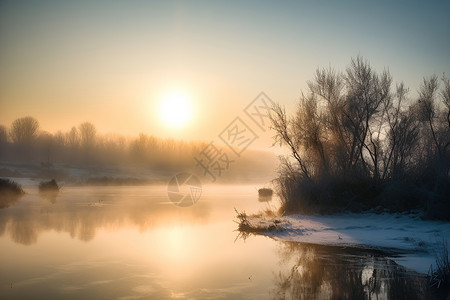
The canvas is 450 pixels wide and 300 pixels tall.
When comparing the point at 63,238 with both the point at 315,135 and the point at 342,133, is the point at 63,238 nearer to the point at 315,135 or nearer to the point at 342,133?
the point at 315,135

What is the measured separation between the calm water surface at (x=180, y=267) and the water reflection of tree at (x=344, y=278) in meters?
0.02

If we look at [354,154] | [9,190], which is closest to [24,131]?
[9,190]

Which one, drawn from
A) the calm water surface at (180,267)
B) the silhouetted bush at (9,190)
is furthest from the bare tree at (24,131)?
the calm water surface at (180,267)

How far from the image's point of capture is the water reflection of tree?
8.07 metres

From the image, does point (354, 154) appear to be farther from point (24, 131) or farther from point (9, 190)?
point (24, 131)

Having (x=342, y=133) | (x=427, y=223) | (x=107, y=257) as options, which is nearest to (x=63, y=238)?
(x=107, y=257)

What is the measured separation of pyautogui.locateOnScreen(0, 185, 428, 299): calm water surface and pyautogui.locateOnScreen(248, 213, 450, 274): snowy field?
92 centimetres

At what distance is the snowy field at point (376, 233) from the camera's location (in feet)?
39.8

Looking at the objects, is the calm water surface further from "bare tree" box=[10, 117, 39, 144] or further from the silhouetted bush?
"bare tree" box=[10, 117, 39, 144]

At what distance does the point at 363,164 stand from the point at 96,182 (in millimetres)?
59470

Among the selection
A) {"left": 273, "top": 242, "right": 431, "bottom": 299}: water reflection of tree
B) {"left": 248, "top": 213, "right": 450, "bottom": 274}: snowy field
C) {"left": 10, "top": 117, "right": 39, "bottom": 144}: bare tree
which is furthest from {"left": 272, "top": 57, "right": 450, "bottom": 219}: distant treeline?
{"left": 10, "top": 117, "right": 39, "bottom": 144}: bare tree

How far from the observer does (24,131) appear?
320ft

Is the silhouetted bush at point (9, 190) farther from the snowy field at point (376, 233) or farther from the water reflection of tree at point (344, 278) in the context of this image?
the water reflection of tree at point (344, 278)

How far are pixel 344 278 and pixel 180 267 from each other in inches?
175
